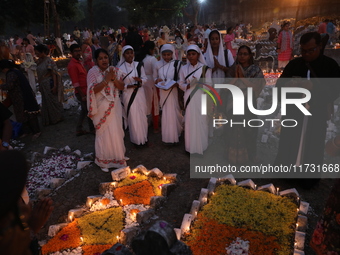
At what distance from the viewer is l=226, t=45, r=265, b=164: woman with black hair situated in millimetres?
4676

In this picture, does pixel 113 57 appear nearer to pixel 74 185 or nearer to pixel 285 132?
pixel 74 185

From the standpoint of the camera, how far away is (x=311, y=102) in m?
4.24

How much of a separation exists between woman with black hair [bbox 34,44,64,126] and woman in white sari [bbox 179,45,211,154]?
3833 millimetres

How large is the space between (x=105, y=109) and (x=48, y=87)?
11.4 feet

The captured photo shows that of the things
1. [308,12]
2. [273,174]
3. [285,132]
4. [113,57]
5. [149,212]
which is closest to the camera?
[149,212]

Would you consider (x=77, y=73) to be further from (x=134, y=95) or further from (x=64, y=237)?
(x=64, y=237)

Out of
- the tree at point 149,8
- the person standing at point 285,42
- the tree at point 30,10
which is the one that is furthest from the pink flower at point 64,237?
the tree at point 149,8

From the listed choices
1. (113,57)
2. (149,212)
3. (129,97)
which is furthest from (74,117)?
(149,212)

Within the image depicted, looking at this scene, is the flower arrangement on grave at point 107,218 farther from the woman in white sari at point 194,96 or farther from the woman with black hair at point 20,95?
the woman with black hair at point 20,95

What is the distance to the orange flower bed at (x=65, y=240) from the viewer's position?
3.52 meters

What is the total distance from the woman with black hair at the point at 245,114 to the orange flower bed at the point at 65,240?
2.99m

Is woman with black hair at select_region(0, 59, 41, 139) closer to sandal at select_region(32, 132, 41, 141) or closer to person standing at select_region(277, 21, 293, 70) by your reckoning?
sandal at select_region(32, 132, 41, 141)

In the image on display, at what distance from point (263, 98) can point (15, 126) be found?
697 cm

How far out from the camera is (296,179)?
4.63m
